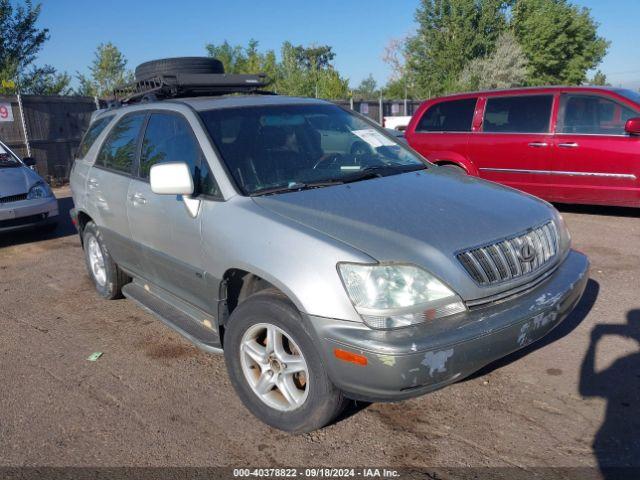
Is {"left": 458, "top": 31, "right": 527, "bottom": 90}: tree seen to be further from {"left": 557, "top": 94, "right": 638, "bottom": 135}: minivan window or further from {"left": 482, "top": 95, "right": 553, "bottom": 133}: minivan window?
{"left": 557, "top": 94, "right": 638, "bottom": 135}: minivan window

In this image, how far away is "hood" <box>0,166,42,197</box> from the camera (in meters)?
7.54

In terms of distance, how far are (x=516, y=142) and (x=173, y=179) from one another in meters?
5.74

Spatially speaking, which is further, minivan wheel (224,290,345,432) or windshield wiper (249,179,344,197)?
windshield wiper (249,179,344,197)

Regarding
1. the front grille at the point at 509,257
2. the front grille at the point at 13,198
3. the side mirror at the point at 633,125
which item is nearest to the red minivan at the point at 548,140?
the side mirror at the point at 633,125

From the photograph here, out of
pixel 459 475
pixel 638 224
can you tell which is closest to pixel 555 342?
pixel 459 475

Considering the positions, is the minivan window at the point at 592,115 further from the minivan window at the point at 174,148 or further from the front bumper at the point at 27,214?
the front bumper at the point at 27,214

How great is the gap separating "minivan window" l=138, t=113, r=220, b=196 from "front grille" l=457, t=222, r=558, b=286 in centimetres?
152

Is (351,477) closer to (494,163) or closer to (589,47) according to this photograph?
(494,163)

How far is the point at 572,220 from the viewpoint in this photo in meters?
7.36

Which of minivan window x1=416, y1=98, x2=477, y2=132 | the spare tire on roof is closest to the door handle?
the spare tire on roof

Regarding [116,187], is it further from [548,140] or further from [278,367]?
[548,140]

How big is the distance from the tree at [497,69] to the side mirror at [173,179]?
3449 cm

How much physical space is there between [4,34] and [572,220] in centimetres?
1955

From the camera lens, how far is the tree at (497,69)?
36.0m
